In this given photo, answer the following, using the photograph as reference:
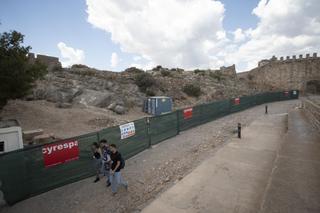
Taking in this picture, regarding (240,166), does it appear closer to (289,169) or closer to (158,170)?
(289,169)

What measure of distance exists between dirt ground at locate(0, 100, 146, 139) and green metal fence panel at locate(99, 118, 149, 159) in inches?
253

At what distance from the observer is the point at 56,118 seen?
1595cm

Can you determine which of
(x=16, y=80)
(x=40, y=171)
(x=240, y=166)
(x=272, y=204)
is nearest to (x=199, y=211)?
(x=272, y=204)

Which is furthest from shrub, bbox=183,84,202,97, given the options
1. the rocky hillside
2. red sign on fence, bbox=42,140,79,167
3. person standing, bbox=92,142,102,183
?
red sign on fence, bbox=42,140,79,167

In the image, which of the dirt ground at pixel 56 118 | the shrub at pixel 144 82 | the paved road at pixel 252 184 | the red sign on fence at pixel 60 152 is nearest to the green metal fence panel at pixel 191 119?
the paved road at pixel 252 184

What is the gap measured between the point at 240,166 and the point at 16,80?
14151 millimetres

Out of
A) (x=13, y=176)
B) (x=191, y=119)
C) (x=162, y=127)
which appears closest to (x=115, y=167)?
(x=13, y=176)

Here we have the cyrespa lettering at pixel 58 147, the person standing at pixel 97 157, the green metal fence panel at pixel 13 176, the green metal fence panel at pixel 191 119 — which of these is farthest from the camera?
the green metal fence panel at pixel 191 119

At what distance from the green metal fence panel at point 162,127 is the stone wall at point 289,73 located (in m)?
44.1

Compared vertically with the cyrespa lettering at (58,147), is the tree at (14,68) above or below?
above

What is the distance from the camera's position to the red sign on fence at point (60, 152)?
608 centimetres

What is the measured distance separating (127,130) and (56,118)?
10.2 m

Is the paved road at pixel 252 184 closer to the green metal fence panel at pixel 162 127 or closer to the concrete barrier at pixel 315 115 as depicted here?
the concrete barrier at pixel 315 115

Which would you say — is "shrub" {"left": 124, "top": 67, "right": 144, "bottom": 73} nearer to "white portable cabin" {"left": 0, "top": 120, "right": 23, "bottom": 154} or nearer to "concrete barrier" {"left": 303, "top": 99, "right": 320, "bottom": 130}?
"concrete barrier" {"left": 303, "top": 99, "right": 320, "bottom": 130}
